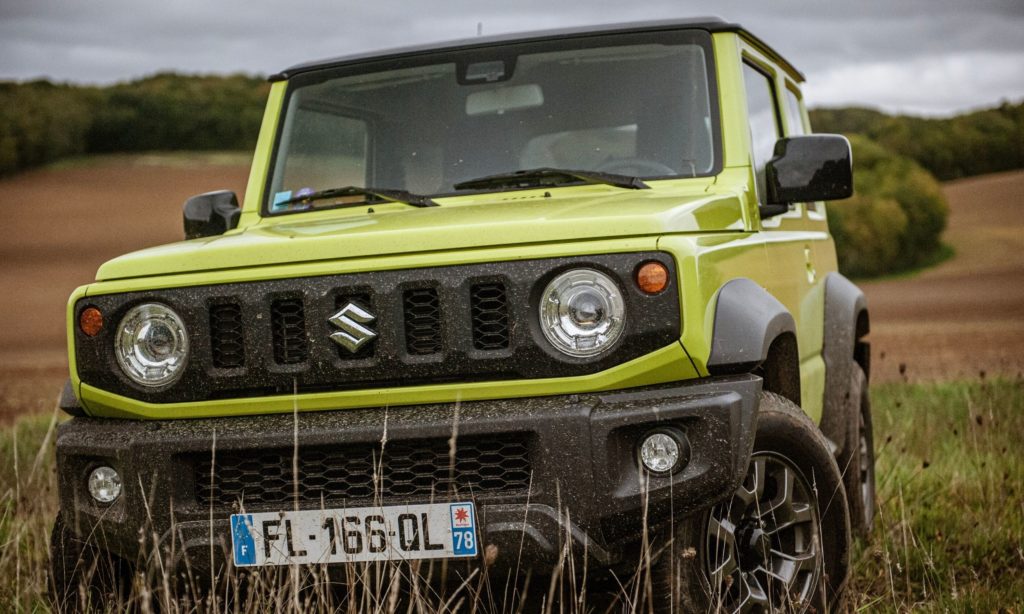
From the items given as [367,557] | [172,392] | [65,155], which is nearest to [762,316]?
[367,557]

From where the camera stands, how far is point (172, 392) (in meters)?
3.26

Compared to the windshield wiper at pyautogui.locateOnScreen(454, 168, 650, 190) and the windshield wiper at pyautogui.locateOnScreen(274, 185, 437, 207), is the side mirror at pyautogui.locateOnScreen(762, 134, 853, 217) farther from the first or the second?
the windshield wiper at pyautogui.locateOnScreen(274, 185, 437, 207)

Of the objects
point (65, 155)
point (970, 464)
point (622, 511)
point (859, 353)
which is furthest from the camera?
point (65, 155)

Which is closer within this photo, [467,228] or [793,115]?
[467,228]

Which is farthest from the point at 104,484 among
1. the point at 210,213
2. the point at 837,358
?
the point at 837,358

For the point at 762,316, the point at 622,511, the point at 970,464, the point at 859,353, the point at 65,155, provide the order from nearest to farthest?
the point at 622,511 → the point at 762,316 → the point at 859,353 → the point at 970,464 → the point at 65,155

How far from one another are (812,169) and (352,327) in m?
1.60

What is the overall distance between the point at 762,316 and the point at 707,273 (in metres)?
0.23

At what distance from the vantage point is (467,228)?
3117 millimetres

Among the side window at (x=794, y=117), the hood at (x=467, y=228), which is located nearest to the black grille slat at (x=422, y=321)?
the hood at (x=467, y=228)

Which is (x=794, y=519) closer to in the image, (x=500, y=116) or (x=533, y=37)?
(x=500, y=116)

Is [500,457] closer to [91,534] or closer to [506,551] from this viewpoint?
[506,551]

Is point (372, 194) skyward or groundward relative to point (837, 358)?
skyward

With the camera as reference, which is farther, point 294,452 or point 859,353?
point 859,353
